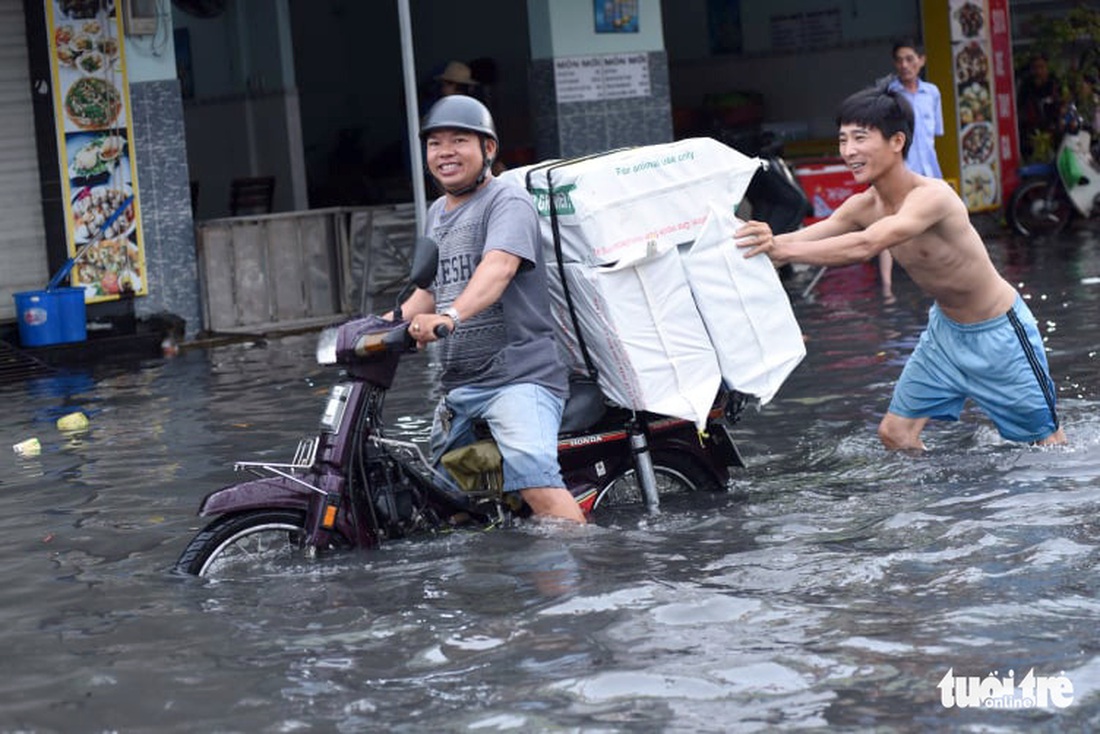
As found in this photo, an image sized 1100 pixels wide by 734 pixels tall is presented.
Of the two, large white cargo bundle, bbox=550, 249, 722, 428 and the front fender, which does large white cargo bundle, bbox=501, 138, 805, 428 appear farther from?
the front fender

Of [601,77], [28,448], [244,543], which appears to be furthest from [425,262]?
[601,77]

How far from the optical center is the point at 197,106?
72.0ft

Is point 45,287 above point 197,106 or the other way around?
the other way around

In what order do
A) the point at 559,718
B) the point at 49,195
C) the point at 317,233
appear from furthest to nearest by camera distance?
the point at 317,233 < the point at 49,195 < the point at 559,718

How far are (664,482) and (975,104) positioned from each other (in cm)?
1459

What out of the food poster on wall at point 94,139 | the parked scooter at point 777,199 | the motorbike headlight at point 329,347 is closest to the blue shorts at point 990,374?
the parked scooter at point 777,199

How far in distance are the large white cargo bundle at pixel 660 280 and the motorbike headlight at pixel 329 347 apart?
90 centimetres

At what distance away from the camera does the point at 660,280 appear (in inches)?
265

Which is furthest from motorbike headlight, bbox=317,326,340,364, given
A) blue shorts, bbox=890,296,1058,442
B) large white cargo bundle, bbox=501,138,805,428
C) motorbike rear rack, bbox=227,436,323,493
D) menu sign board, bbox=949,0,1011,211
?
menu sign board, bbox=949,0,1011,211

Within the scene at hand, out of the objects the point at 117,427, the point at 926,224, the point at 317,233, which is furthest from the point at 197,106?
the point at 926,224

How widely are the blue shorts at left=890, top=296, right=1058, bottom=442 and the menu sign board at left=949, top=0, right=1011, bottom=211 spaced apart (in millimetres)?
13242

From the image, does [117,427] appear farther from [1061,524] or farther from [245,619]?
[1061,524]

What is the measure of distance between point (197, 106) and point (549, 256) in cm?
1602

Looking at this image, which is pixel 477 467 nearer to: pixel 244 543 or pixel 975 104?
pixel 244 543
